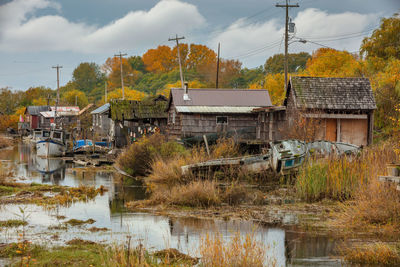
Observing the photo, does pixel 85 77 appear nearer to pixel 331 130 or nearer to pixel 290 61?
pixel 290 61

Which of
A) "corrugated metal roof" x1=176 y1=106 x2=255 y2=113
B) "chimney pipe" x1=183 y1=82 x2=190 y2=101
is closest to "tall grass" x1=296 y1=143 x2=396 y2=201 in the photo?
"corrugated metal roof" x1=176 y1=106 x2=255 y2=113

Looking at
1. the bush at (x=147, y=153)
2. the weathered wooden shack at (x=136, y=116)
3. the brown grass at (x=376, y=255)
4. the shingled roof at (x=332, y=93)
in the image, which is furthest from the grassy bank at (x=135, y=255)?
the weathered wooden shack at (x=136, y=116)

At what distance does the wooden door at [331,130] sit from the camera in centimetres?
2977

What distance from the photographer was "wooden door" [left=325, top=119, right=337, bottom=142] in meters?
29.8

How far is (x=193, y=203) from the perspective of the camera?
1808cm

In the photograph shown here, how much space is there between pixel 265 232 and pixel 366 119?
1830cm

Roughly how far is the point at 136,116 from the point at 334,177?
29.5m

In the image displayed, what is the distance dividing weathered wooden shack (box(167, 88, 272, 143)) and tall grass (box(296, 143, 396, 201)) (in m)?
15.1

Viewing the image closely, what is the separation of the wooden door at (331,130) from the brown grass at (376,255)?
61.8 ft

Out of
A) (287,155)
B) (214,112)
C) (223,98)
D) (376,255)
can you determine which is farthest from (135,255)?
(223,98)

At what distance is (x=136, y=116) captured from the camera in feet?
149

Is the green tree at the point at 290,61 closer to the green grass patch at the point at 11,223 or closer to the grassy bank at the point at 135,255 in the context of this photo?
the green grass patch at the point at 11,223

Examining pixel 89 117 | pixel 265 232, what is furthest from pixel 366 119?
pixel 89 117

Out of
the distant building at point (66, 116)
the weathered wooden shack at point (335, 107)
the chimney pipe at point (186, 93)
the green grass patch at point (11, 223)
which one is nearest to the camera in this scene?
the green grass patch at point (11, 223)
